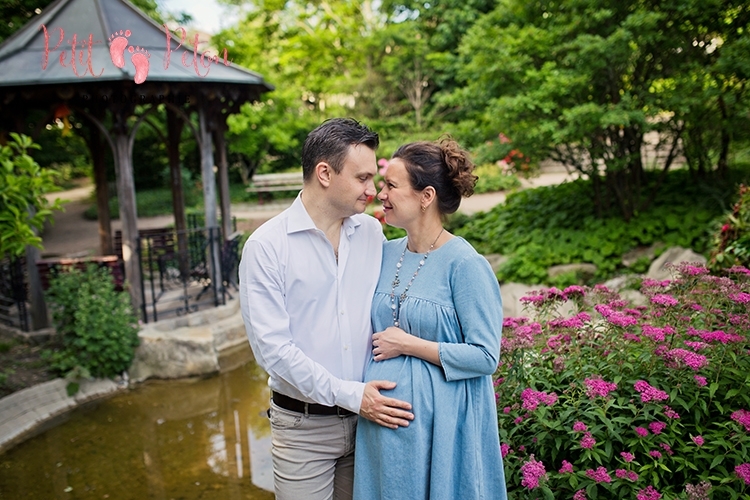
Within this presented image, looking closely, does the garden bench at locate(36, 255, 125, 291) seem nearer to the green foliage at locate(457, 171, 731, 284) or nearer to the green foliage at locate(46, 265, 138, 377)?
the green foliage at locate(46, 265, 138, 377)

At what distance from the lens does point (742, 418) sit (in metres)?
2.23

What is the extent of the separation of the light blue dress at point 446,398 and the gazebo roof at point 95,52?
493 cm

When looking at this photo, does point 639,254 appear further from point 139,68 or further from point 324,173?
point 324,173

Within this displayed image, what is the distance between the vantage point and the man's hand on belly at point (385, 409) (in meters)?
1.93

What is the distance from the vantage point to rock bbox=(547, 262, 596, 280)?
7277 mm

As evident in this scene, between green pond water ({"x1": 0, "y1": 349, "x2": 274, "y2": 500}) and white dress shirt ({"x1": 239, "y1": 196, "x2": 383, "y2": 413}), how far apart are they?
2372 millimetres

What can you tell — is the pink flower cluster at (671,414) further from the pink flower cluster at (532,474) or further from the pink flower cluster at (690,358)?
the pink flower cluster at (532,474)

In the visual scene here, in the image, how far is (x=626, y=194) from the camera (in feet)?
26.2

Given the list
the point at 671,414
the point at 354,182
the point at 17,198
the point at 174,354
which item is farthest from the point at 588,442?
the point at 174,354

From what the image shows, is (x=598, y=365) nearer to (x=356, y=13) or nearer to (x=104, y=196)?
(x=104, y=196)

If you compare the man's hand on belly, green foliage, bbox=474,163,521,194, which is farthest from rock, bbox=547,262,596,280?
green foliage, bbox=474,163,521,194

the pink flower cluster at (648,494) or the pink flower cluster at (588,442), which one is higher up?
the pink flower cluster at (588,442)

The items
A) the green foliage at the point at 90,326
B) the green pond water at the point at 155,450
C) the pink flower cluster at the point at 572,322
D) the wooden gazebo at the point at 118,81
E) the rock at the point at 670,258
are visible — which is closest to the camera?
the pink flower cluster at the point at 572,322

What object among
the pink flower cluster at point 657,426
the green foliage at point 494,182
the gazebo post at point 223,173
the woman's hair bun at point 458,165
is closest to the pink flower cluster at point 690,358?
the pink flower cluster at point 657,426
